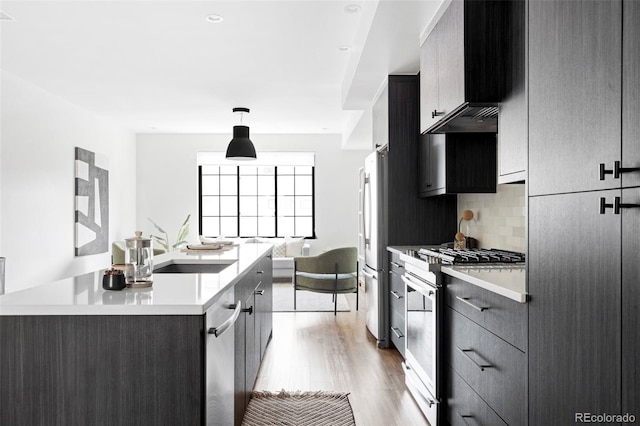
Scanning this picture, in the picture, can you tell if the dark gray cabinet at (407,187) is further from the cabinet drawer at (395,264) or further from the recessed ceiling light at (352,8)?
the recessed ceiling light at (352,8)

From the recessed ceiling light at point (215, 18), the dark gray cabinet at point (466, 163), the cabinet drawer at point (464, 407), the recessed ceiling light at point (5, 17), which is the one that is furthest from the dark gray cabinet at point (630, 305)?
the recessed ceiling light at point (5, 17)

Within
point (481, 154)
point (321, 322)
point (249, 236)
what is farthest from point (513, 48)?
point (249, 236)

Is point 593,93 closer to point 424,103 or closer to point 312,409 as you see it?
point 424,103

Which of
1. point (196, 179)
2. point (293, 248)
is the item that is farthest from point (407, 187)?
point (196, 179)

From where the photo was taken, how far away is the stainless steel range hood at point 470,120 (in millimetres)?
2416

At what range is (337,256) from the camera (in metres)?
5.57

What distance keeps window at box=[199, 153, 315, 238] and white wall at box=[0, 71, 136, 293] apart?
221 cm

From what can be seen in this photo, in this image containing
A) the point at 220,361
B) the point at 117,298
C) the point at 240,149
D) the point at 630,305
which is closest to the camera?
the point at 630,305

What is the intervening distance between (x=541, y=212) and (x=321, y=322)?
12.6ft

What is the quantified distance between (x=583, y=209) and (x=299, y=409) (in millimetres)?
2082

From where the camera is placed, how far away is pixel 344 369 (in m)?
3.57

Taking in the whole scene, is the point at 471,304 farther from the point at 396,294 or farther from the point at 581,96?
the point at 396,294

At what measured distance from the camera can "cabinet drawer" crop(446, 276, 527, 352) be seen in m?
1.68

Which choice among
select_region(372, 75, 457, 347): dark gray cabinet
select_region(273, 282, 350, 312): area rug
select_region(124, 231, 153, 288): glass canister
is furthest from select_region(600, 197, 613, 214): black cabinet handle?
select_region(273, 282, 350, 312): area rug
